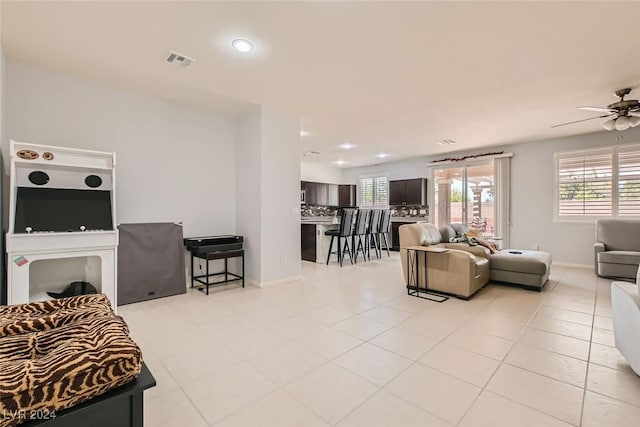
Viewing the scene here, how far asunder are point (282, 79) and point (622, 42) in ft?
10.6

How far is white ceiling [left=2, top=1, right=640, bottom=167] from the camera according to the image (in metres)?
2.24

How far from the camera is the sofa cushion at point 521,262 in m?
3.98

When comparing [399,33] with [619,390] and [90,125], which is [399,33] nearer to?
[619,390]

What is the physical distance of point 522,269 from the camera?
410 cm

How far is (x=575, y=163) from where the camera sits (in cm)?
573

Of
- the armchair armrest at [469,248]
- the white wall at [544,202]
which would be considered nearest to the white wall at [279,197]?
the armchair armrest at [469,248]

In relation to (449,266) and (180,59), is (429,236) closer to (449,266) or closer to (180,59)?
(449,266)

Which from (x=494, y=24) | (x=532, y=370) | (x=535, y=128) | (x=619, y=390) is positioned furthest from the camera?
(x=535, y=128)

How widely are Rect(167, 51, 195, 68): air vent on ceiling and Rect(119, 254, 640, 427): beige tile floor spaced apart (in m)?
2.64

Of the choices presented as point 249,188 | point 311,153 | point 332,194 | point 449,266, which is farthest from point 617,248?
point 332,194

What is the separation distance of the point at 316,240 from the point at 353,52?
419cm

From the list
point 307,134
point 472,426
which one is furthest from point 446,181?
point 472,426

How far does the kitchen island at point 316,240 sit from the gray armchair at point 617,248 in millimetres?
4617

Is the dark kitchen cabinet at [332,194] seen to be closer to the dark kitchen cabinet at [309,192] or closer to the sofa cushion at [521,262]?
→ the dark kitchen cabinet at [309,192]
